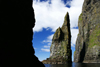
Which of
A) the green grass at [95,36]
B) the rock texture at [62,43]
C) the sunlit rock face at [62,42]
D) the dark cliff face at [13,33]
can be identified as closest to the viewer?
the dark cliff face at [13,33]

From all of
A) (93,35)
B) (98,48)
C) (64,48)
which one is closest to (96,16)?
(93,35)

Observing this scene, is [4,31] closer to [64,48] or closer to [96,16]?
[64,48]

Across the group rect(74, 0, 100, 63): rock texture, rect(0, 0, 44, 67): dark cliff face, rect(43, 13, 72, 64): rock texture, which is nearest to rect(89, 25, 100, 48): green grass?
rect(74, 0, 100, 63): rock texture

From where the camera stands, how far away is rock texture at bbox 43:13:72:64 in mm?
107613

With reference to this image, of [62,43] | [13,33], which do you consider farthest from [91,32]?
[13,33]

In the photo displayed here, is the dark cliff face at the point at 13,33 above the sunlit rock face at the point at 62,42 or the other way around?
the other way around

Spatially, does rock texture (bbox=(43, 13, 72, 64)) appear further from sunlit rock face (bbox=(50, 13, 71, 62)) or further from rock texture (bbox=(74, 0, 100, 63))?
rock texture (bbox=(74, 0, 100, 63))

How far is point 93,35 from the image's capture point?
128250mm

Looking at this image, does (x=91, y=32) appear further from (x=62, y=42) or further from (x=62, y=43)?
(x=62, y=43)

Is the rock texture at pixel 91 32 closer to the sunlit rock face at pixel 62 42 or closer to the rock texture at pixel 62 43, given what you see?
the rock texture at pixel 62 43

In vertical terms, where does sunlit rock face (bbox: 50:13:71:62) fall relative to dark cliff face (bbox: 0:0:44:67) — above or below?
above

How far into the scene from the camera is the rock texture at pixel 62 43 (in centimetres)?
10761

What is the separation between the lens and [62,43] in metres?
116

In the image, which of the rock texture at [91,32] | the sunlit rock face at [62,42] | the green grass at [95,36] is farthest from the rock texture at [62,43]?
the green grass at [95,36]
